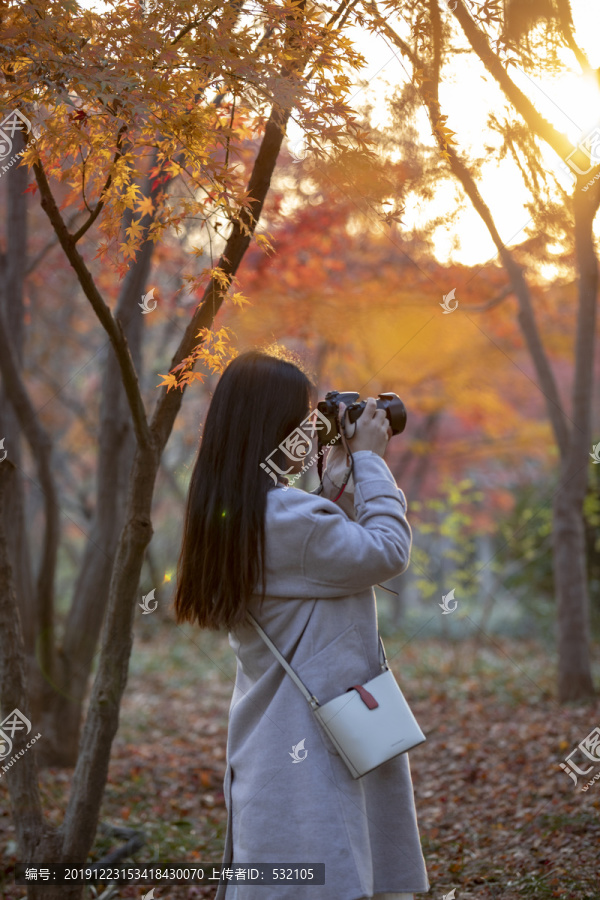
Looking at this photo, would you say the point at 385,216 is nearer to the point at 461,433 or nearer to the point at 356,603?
the point at 356,603

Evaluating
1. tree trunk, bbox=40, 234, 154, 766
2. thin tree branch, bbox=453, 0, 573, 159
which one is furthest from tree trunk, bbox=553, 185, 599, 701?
tree trunk, bbox=40, 234, 154, 766

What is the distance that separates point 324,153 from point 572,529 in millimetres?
3902

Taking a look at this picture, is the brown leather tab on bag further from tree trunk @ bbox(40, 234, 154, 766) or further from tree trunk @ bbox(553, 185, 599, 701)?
tree trunk @ bbox(553, 185, 599, 701)

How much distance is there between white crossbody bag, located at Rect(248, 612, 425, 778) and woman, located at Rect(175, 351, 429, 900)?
40 mm

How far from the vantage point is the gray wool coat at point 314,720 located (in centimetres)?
151

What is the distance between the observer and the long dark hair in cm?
158

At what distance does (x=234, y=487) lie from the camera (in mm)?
1614

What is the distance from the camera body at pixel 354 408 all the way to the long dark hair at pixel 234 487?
3.9 inches

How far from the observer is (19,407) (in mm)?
4129

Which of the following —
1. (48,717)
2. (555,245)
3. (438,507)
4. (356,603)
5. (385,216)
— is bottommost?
(48,717)

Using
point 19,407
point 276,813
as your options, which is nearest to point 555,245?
point 19,407

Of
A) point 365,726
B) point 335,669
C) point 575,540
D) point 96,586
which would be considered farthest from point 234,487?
point 575,540

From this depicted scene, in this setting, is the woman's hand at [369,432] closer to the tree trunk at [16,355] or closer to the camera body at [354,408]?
the camera body at [354,408]

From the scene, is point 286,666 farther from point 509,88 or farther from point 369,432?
point 509,88
